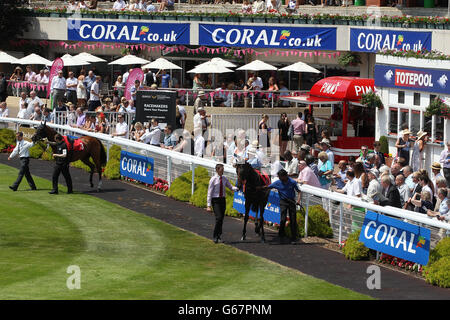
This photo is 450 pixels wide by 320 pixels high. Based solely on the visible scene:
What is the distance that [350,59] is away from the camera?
36.8 meters

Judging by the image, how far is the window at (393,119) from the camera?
91.3 feet

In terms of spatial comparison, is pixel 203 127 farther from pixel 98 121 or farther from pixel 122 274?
pixel 122 274

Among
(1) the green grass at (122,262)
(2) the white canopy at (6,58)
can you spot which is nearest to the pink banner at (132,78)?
(2) the white canopy at (6,58)

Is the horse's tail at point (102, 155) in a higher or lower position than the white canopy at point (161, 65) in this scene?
lower

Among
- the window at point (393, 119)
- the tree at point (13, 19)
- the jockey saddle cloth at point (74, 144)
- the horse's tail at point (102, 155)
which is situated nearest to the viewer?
the jockey saddle cloth at point (74, 144)

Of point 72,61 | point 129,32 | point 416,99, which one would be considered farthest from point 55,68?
point 416,99

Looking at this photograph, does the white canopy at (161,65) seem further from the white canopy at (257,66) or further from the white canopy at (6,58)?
the white canopy at (6,58)

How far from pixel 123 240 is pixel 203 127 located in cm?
1016

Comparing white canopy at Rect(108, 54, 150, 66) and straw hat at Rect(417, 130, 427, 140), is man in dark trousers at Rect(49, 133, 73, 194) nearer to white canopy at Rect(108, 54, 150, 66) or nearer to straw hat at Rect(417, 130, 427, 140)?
straw hat at Rect(417, 130, 427, 140)

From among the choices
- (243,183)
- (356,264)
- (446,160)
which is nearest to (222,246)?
(243,183)

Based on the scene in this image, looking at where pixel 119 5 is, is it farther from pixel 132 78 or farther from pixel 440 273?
pixel 440 273

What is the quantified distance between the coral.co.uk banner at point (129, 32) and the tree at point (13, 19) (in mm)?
2666

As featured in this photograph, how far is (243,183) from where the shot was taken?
18562 millimetres

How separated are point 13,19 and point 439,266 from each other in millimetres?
32220
